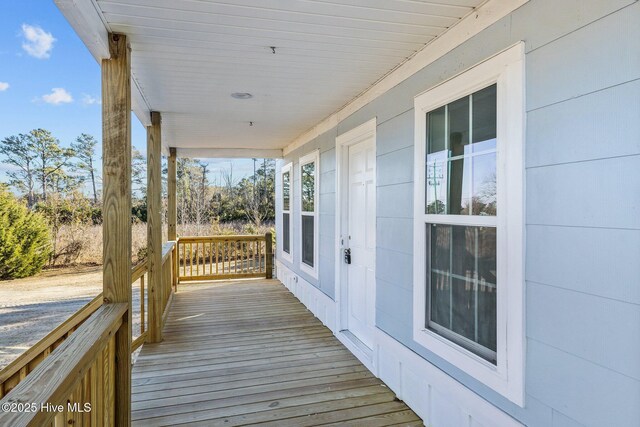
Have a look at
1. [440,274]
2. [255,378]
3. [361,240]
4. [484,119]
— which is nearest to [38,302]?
[255,378]

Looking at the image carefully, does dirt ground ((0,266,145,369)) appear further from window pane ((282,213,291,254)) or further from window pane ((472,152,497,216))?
window pane ((282,213,291,254))

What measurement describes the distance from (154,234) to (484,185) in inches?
123

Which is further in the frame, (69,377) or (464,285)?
(464,285)

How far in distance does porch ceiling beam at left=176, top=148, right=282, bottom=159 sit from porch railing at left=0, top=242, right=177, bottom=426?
4986 mm

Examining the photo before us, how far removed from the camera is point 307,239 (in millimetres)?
5480

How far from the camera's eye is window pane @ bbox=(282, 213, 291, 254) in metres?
6.78

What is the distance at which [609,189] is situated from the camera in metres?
1.30

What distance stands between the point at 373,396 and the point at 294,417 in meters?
0.64

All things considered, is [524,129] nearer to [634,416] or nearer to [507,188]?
[507,188]

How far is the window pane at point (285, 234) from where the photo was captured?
6.78 m

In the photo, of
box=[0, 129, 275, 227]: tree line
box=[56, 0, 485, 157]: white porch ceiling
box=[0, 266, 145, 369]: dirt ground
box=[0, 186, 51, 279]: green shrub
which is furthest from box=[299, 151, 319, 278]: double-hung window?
box=[0, 186, 51, 279]: green shrub

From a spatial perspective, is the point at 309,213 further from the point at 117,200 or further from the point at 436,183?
the point at 117,200

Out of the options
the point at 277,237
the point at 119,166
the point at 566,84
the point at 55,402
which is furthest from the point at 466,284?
the point at 277,237

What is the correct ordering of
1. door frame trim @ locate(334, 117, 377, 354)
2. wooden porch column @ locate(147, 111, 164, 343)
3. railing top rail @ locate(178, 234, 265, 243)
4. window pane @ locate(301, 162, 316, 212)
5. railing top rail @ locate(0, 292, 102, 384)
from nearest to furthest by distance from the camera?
1. railing top rail @ locate(0, 292, 102, 384)
2. wooden porch column @ locate(147, 111, 164, 343)
3. door frame trim @ locate(334, 117, 377, 354)
4. window pane @ locate(301, 162, 316, 212)
5. railing top rail @ locate(178, 234, 265, 243)
